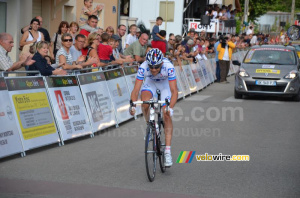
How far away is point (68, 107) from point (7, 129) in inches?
81.0

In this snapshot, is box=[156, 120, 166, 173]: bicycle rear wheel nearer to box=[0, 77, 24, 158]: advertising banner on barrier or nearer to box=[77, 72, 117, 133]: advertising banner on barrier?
box=[0, 77, 24, 158]: advertising banner on barrier

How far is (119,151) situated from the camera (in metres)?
11.1

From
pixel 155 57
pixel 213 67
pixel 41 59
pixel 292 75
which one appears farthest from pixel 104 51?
pixel 213 67

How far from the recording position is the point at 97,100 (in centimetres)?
1324

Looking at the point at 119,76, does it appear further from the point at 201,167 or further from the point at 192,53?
the point at 192,53

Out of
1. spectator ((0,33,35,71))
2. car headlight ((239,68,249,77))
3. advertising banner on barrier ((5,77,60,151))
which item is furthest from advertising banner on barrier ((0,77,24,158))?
car headlight ((239,68,249,77))

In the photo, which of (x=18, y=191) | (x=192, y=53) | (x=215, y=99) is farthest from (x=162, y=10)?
(x=18, y=191)

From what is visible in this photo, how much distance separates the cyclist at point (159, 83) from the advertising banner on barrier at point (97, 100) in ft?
9.93

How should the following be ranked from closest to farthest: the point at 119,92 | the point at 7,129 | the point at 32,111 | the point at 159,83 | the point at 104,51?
the point at 159,83, the point at 7,129, the point at 32,111, the point at 119,92, the point at 104,51

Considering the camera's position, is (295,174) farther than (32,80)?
No

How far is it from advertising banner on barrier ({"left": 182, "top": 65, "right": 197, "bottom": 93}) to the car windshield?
6.68 feet

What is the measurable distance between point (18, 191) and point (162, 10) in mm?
20044

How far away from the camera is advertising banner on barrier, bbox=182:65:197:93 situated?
2190 cm

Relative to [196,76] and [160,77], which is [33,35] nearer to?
[160,77]
